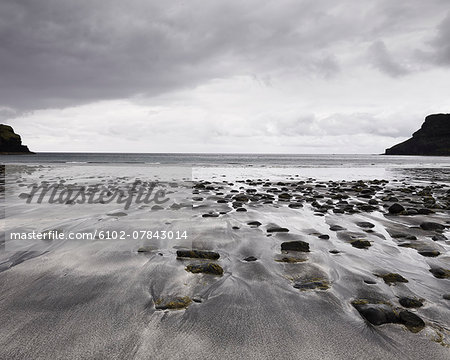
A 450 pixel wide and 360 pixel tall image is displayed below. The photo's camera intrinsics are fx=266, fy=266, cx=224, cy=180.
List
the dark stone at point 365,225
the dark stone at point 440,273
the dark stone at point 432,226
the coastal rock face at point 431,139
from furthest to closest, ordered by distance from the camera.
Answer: the coastal rock face at point 431,139 → the dark stone at point 365,225 → the dark stone at point 432,226 → the dark stone at point 440,273

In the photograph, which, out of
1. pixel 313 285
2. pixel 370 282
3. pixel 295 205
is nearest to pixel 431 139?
pixel 295 205

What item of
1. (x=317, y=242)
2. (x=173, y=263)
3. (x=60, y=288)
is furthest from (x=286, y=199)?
(x=60, y=288)

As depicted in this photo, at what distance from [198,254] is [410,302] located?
2914 mm

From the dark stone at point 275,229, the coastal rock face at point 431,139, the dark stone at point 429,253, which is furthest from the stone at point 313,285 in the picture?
the coastal rock face at point 431,139

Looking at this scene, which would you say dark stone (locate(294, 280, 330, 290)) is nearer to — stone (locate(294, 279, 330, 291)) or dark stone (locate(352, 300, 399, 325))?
stone (locate(294, 279, 330, 291))

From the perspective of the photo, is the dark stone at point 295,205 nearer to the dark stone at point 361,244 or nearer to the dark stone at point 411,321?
the dark stone at point 361,244

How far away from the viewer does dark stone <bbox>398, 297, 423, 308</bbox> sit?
2.96 metres

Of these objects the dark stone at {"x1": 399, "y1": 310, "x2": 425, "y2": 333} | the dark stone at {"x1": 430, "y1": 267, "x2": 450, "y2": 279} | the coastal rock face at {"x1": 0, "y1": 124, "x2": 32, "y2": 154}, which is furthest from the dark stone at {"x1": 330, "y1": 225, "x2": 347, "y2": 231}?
the coastal rock face at {"x1": 0, "y1": 124, "x2": 32, "y2": 154}

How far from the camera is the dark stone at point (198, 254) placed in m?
4.40

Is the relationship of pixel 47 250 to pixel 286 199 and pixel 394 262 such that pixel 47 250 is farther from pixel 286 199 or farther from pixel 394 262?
pixel 286 199

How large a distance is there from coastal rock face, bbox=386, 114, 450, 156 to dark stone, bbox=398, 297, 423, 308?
17348 cm

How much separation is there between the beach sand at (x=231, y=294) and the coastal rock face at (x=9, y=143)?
13491 cm

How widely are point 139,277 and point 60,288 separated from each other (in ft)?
3.06

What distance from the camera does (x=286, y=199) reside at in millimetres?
10773
